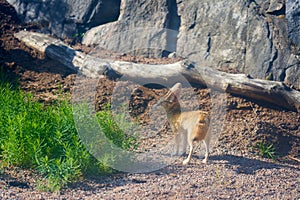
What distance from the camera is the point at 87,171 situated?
6.84m

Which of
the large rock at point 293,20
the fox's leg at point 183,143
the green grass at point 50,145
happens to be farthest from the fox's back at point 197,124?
the large rock at point 293,20

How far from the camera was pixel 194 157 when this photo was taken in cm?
775

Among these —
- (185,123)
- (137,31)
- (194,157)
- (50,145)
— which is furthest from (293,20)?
(50,145)

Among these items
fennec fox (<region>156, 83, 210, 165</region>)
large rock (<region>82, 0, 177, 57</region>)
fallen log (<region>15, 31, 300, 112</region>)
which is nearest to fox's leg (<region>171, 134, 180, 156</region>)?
fennec fox (<region>156, 83, 210, 165</region>)

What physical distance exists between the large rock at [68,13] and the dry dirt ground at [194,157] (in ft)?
1.72

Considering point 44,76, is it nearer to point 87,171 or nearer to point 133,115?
point 133,115

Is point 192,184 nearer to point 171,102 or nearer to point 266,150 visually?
point 171,102

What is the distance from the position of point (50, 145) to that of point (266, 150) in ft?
9.99

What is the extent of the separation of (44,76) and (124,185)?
3.99 meters

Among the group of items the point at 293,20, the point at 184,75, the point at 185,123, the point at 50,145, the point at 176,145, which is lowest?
the point at 176,145

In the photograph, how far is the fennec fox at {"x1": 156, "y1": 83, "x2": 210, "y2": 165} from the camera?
24.1 ft

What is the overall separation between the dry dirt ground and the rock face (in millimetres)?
654

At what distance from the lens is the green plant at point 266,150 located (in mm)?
8070

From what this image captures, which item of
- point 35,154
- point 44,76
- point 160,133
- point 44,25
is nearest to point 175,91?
point 160,133
